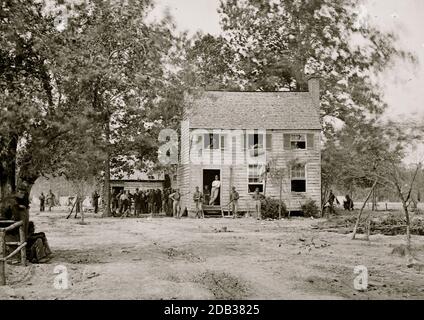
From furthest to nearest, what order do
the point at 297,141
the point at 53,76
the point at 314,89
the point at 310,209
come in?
the point at 314,89 → the point at 297,141 → the point at 310,209 → the point at 53,76

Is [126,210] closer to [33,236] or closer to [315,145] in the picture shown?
[315,145]

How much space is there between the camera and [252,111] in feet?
98.8

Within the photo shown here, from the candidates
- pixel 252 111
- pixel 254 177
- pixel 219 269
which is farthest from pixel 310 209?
pixel 219 269

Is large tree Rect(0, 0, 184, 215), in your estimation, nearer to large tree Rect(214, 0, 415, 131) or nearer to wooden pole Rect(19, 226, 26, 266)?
wooden pole Rect(19, 226, 26, 266)

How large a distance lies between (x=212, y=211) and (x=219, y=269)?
62.3 feet

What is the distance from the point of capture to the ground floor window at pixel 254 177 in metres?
29.2

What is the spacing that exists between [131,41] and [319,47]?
2077 cm

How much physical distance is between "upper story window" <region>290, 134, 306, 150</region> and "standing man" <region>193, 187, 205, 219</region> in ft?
20.8

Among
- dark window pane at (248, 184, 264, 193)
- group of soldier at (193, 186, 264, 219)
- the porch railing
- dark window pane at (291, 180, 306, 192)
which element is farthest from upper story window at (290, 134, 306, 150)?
the porch railing

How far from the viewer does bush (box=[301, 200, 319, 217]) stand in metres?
28.8

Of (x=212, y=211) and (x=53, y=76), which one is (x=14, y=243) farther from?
(x=212, y=211)

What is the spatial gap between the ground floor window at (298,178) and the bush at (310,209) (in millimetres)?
906

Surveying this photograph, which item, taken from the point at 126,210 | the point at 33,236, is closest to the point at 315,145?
the point at 126,210
